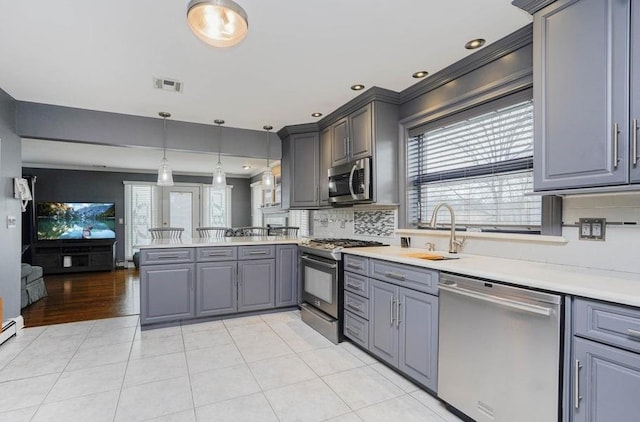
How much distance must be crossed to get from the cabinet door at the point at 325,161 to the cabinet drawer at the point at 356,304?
52.8 inches

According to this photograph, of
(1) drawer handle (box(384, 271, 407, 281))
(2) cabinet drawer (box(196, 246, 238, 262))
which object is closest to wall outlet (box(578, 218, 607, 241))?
(1) drawer handle (box(384, 271, 407, 281))

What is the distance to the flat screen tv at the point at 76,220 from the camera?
6.75 meters

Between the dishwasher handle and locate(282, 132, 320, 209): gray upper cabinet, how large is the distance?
2.37 metres

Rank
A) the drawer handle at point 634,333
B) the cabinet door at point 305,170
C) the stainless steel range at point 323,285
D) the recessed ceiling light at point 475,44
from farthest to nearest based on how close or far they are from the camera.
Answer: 1. the cabinet door at point 305,170
2. the stainless steel range at point 323,285
3. the recessed ceiling light at point 475,44
4. the drawer handle at point 634,333

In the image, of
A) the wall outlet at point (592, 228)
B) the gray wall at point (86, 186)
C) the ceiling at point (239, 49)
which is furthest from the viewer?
the gray wall at point (86, 186)

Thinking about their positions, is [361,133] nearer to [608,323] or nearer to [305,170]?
[305,170]

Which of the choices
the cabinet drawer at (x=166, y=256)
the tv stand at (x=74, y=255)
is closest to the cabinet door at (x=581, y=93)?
the cabinet drawer at (x=166, y=256)

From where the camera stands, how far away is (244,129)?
14.2 feet

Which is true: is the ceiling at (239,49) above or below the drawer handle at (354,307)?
above


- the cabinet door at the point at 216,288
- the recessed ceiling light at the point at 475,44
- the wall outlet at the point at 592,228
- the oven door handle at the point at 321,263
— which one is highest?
the recessed ceiling light at the point at 475,44

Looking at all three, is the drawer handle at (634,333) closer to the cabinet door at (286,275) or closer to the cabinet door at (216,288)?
the cabinet door at (286,275)

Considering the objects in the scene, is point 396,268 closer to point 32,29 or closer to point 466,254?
point 466,254

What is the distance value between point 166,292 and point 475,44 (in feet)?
11.7

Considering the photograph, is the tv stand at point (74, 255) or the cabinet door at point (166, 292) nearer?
the cabinet door at point (166, 292)
